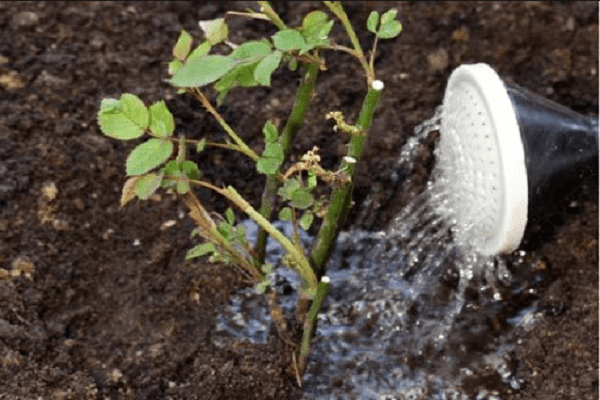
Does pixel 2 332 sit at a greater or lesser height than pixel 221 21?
lesser

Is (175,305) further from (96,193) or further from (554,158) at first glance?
(554,158)

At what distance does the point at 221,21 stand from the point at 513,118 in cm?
48

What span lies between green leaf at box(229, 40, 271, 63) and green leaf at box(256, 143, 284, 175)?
0.40ft

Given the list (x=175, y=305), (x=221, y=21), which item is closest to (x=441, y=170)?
(x=175, y=305)

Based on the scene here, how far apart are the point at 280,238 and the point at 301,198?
0.06m

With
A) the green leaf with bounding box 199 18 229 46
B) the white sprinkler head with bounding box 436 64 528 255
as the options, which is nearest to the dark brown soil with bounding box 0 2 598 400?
the white sprinkler head with bounding box 436 64 528 255

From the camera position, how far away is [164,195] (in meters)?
1.66

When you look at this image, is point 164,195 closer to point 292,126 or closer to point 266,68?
point 292,126

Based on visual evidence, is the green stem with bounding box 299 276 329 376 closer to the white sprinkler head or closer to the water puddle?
the water puddle

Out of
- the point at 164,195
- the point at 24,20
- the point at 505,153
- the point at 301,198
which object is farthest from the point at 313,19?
the point at 24,20

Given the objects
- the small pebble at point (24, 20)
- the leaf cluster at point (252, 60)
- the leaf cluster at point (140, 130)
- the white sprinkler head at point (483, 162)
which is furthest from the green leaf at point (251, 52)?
the small pebble at point (24, 20)

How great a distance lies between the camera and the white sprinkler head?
1.44m

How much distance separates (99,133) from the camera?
5.49 ft

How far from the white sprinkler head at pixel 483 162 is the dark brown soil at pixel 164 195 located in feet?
0.43
